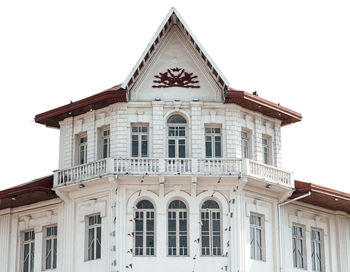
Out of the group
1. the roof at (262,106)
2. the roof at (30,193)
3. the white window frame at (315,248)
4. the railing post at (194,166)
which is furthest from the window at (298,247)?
the roof at (30,193)

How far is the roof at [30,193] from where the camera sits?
56.8 meters

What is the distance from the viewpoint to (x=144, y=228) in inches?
2143

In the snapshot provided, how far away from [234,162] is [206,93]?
4182 mm

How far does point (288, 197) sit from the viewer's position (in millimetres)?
57250

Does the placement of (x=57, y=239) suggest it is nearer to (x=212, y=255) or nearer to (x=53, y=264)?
(x=53, y=264)

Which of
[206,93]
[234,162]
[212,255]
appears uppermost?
[206,93]

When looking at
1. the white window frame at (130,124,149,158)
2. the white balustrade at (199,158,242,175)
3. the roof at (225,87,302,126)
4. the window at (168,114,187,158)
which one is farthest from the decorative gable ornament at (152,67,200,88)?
the white balustrade at (199,158,242,175)

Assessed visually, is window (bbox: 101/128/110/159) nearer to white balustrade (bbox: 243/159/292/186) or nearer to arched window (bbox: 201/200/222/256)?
arched window (bbox: 201/200/222/256)

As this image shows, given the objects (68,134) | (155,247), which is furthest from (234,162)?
(68,134)

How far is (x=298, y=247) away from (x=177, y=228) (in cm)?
791

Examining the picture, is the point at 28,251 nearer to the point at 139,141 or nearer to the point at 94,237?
the point at 94,237

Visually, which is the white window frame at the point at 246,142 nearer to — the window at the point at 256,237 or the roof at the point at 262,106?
the roof at the point at 262,106

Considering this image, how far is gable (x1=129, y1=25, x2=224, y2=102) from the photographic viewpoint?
56.5m

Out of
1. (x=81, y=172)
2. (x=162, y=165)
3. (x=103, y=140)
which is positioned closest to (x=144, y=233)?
(x=162, y=165)
